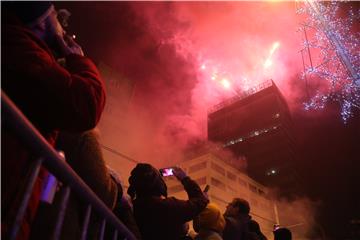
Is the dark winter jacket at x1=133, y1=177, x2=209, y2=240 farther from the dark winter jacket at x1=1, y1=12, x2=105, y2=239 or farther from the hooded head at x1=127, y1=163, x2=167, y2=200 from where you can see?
the dark winter jacket at x1=1, y1=12, x2=105, y2=239

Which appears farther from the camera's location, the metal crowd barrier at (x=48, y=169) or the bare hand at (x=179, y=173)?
the bare hand at (x=179, y=173)

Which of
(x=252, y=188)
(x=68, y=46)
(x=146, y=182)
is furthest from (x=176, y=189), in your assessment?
(x=68, y=46)

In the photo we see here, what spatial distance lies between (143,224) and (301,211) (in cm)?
4924

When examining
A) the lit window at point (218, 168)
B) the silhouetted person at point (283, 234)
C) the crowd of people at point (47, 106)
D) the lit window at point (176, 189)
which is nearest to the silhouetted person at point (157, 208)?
the crowd of people at point (47, 106)

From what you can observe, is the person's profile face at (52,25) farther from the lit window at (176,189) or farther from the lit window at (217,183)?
the lit window at (176,189)

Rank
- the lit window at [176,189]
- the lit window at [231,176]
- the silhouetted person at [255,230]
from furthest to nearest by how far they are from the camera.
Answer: the lit window at [231,176] < the lit window at [176,189] < the silhouetted person at [255,230]

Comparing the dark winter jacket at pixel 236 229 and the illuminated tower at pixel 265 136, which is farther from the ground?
the illuminated tower at pixel 265 136

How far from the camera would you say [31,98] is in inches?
50.0

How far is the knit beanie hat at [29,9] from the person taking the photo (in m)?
1.42

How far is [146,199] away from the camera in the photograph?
3207 mm

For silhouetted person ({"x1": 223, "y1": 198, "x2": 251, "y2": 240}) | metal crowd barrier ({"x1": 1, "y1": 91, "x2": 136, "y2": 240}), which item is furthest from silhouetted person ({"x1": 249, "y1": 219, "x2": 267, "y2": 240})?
metal crowd barrier ({"x1": 1, "y1": 91, "x2": 136, "y2": 240})

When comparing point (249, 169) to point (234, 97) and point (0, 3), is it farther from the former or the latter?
point (0, 3)

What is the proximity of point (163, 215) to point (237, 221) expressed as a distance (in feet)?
6.12

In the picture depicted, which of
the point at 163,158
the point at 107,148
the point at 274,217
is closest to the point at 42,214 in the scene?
the point at 107,148
